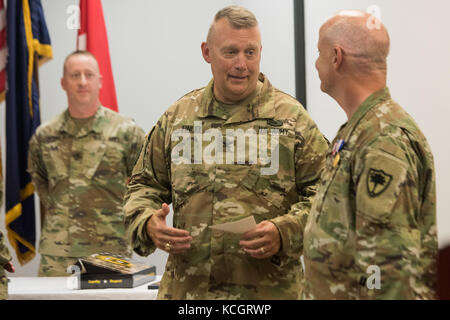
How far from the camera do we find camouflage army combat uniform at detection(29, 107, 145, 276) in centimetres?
375

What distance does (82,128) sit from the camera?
3.85m

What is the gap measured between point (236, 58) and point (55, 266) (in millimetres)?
2303

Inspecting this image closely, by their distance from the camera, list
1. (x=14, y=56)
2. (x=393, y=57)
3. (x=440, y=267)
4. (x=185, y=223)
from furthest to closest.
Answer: (x=14, y=56)
(x=393, y=57)
(x=185, y=223)
(x=440, y=267)

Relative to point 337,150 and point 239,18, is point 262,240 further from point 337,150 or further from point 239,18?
point 239,18

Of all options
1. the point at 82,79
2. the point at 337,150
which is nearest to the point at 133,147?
the point at 82,79

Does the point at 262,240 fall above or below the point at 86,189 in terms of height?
below

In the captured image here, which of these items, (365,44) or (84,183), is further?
(84,183)

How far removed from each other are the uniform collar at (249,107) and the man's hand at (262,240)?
0.38 m

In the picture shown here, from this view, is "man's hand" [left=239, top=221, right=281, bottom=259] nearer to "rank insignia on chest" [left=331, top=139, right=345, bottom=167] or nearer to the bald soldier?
the bald soldier

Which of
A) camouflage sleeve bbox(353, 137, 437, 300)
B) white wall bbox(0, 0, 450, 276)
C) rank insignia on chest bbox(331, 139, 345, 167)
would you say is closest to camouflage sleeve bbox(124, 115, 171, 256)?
rank insignia on chest bbox(331, 139, 345, 167)

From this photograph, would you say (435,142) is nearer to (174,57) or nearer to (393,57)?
(393,57)

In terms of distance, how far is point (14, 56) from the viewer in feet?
13.9
